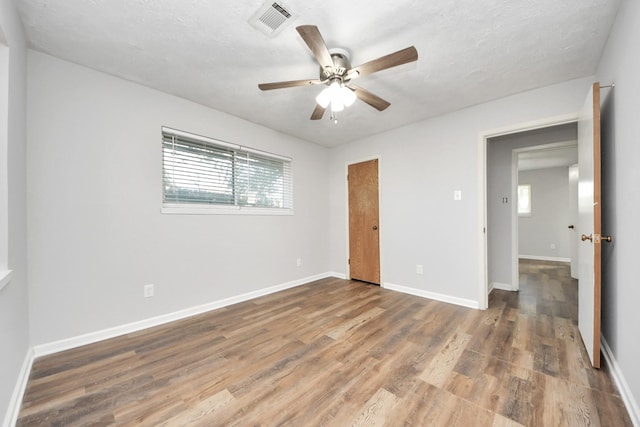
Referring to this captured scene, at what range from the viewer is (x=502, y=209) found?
3600 millimetres

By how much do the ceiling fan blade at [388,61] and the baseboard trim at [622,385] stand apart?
223 centimetres

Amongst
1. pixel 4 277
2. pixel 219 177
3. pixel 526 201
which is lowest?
pixel 4 277

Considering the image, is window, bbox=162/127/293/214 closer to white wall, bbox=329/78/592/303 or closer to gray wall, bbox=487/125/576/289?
white wall, bbox=329/78/592/303

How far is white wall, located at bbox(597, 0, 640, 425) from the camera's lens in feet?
4.34

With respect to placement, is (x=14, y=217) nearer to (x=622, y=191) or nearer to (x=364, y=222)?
(x=364, y=222)

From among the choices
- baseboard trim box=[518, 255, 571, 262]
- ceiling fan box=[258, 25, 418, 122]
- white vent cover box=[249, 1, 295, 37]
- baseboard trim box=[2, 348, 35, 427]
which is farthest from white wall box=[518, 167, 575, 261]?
baseboard trim box=[2, 348, 35, 427]

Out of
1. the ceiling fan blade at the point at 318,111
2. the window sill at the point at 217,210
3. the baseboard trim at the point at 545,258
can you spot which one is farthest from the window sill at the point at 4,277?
the baseboard trim at the point at 545,258

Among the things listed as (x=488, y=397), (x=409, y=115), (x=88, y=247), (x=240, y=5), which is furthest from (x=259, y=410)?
(x=409, y=115)

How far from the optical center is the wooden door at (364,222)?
12.6 ft

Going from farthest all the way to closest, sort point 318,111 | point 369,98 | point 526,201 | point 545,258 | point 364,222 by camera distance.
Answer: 1. point 526,201
2. point 545,258
3. point 364,222
4. point 318,111
5. point 369,98

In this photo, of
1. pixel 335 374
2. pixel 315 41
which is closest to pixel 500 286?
pixel 335 374

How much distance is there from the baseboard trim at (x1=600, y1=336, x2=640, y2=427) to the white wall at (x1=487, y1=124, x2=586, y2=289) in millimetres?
1794

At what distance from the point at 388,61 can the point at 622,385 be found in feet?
7.96

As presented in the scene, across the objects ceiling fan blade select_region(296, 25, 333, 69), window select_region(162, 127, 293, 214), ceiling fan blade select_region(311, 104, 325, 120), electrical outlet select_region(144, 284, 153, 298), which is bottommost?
electrical outlet select_region(144, 284, 153, 298)
